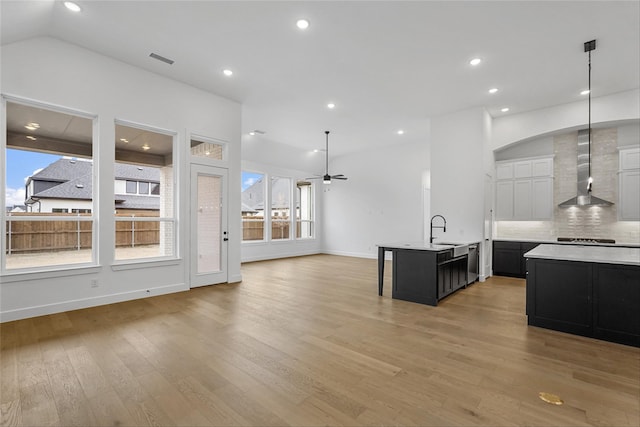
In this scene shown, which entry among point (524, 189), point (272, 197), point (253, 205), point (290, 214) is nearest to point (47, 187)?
point (253, 205)

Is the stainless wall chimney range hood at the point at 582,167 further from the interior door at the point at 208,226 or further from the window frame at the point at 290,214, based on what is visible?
the window frame at the point at 290,214

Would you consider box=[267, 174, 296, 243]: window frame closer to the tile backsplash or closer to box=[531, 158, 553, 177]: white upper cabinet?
the tile backsplash

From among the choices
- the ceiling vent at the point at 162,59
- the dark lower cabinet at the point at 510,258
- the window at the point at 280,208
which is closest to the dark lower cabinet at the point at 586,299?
the dark lower cabinet at the point at 510,258

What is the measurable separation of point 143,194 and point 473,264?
643 centimetres

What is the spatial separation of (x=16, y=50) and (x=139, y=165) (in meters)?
1.93

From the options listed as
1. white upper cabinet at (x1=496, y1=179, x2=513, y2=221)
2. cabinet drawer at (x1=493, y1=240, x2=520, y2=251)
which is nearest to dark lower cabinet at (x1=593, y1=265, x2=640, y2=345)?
cabinet drawer at (x1=493, y1=240, x2=520, y2=251)

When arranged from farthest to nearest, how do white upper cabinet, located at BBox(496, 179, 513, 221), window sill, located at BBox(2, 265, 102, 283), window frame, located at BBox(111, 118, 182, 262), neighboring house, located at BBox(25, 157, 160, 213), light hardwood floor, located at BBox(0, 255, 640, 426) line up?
white upper cabinet, located at BBox(496, 179, 513, 221)
window frame, located at BBox(111, 118, 182, 262)
neighboring house, located at BBox(25, 157, 160, 213)
window sill, located at BBox(2, 265, 102, 283)
light hardwood floor, located at BBox(0, 255, 640, 426)

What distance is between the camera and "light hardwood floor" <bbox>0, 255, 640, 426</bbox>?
6.41 feet

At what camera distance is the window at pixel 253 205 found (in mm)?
9031

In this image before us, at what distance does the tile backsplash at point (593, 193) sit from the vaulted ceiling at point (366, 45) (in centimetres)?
119

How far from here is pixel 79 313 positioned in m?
3.95

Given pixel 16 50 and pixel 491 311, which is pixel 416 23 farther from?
pixel 16 50

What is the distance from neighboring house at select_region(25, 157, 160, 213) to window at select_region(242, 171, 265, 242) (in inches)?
159

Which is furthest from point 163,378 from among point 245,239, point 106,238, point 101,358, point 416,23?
point 245,239
